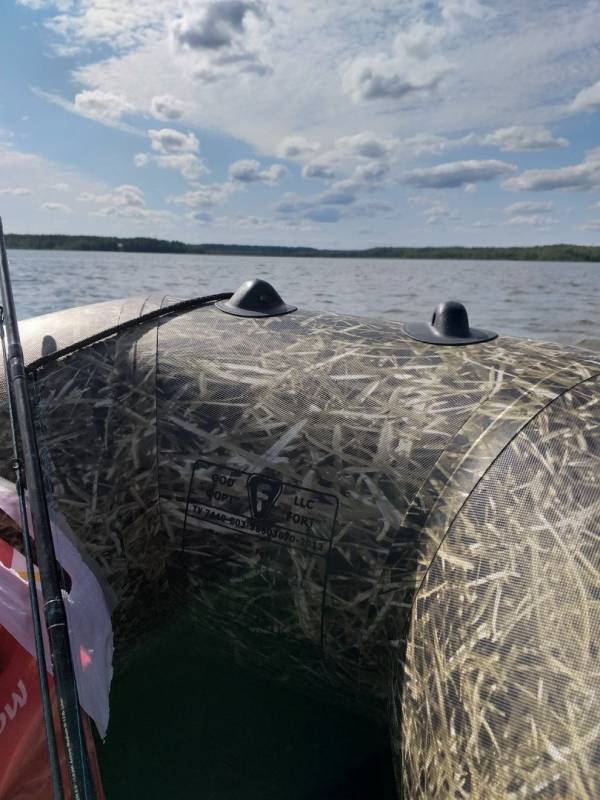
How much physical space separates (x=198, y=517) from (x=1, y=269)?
123 cm

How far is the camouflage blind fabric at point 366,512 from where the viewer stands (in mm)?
1345

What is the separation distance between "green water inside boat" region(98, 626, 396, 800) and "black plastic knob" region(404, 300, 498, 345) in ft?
4.97

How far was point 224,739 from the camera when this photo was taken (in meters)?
2.51

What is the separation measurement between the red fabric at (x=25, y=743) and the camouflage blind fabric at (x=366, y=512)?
54cm

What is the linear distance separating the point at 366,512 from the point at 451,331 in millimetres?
746

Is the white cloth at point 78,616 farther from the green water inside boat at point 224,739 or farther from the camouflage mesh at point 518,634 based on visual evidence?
the camouflage mesh at point 518,634

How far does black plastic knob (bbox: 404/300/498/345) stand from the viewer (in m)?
2.14

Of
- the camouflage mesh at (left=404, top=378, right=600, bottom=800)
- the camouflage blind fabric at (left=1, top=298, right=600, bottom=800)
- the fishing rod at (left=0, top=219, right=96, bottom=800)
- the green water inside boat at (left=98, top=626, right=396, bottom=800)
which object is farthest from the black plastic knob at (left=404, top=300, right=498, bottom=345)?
the green water inside boat at (left=98, top=626, right=396, bottom=800)

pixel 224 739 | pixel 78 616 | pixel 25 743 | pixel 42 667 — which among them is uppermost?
pixel 42 667

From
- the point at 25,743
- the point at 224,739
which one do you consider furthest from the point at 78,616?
the point at 224,739

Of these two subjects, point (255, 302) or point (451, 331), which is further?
point (255, 302)

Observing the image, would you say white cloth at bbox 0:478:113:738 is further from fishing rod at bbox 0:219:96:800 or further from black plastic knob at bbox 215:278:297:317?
black plastic knob at bbox 215:278:297:317

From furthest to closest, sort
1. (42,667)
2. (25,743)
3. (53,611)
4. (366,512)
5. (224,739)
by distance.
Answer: (224,739) → (366,512) → (25,743) → (42,667) → (53,611)

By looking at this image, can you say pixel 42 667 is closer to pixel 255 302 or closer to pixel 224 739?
pixel 224 739
